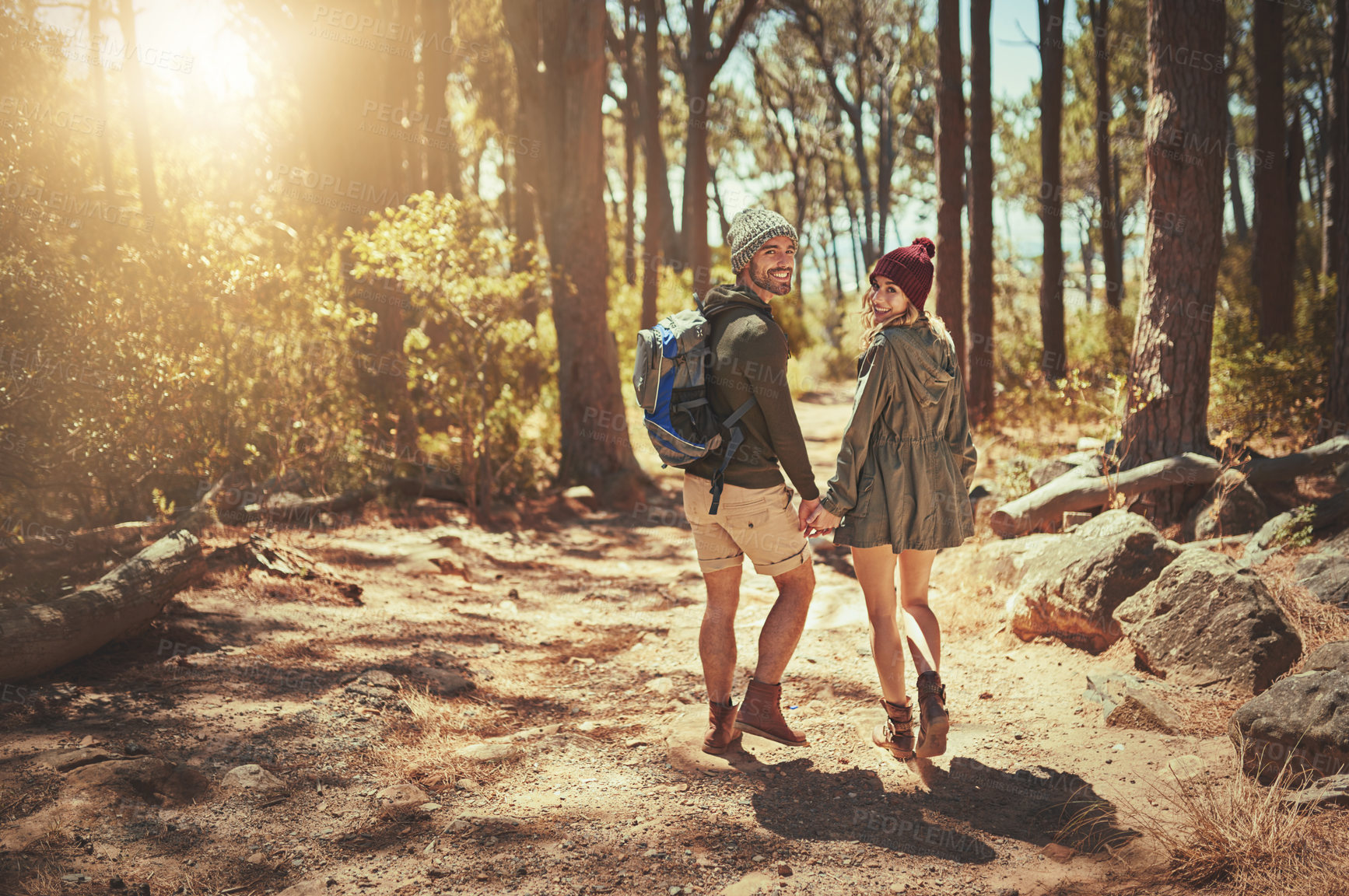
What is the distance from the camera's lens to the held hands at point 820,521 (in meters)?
3.38

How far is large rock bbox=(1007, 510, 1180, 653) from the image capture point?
476cm

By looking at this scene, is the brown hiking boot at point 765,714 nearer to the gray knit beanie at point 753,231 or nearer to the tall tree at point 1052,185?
the gray knit beanie at point 753,231

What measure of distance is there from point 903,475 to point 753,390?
0.70 meters

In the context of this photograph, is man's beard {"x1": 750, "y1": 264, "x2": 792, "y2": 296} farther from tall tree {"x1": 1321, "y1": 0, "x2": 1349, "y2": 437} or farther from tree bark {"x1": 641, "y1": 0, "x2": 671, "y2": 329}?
tree bark {"x1": 641, "y1": 0, "x2": 671, "y2": 329}

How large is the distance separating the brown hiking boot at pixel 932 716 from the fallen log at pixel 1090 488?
3500mm

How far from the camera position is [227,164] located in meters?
16.9

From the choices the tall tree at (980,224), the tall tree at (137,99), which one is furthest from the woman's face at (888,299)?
the tall tree at (137,99)

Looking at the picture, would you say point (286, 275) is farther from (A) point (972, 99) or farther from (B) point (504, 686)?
(A) point (972, 99)

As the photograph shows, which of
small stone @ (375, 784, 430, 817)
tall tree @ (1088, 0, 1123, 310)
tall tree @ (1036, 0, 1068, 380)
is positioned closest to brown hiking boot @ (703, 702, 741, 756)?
small stone @ (375, 784, 430, 817)

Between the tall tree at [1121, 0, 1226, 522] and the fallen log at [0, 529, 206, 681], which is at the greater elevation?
the tall tree at [1121, 0, 1226, 522]

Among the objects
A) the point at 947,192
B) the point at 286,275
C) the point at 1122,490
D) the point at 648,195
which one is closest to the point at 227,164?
the point at 648,195

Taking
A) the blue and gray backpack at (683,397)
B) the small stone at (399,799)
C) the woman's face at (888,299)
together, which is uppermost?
the woman's face at (888,299)

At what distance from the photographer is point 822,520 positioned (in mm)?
3393

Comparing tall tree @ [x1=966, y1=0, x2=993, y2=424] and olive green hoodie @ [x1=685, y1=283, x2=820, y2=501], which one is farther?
tall tree @ [x1=966, y1=0, x2=993, y2=424]
